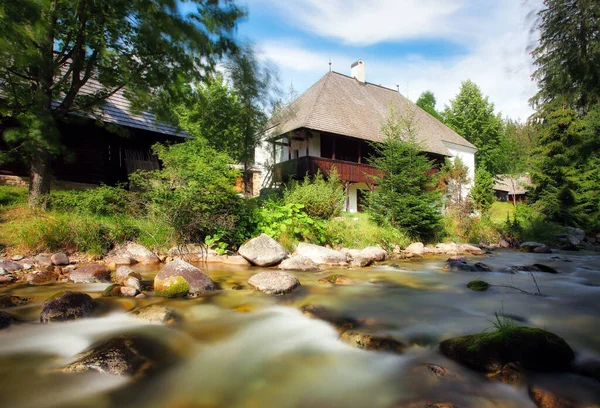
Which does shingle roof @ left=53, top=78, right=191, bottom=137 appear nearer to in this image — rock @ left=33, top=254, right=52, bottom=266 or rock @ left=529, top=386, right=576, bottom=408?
rock @ left=33, top=254, right=52, bottom=266

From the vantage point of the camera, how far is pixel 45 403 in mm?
2627

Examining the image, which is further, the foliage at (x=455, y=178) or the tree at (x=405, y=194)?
the foliage at (x=455, y=178)

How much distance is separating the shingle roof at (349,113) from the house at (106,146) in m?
6.80

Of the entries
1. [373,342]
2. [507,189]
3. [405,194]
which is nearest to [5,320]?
[373,342]

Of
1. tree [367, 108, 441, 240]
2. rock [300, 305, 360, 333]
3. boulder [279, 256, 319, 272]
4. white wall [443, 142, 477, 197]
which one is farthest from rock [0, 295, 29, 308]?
white wall [443, 142, 477, 197]

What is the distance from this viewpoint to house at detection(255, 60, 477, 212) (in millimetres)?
19344

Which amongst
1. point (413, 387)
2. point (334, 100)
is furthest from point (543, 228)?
point (413, 387)

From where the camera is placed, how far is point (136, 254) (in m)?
8.77

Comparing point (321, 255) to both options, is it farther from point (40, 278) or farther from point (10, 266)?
point (10, 266)

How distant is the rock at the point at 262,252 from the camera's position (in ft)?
29.5

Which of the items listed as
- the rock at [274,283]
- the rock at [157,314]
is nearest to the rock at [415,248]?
the rock at [274,283]

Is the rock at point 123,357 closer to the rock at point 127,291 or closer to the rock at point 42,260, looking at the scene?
the rock at point 127,291

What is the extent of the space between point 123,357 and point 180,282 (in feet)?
7.76

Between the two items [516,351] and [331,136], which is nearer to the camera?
[516,351]
